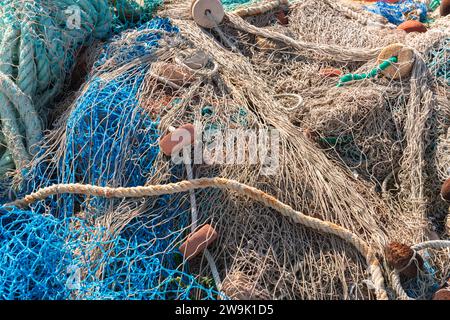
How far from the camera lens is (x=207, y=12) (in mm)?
3990

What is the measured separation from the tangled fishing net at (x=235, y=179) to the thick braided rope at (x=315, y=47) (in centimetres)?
2

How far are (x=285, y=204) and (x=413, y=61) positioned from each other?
1.44 m

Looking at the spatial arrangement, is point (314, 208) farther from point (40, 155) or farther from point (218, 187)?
point (40, 155)

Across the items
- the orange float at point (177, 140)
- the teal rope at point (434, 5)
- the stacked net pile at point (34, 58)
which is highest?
the stacked net pile at point (34, 58)

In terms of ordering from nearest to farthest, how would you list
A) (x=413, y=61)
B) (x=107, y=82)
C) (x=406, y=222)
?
(x=406, y=222)
(x=107, y=82)
(x=413, y=61)

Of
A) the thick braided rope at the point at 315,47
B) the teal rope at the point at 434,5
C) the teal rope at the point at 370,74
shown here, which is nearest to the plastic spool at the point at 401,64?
the teal rope at the point at 370,74

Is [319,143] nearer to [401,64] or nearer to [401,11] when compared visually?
[401,64]

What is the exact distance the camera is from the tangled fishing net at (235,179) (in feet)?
8.90

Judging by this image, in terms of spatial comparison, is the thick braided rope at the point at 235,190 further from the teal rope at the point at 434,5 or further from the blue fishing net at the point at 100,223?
the teal rope at the point at 434,5

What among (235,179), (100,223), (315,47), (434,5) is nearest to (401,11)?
(434,5)

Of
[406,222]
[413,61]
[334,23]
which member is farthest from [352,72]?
[406,222]

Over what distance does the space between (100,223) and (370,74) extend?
200cm
